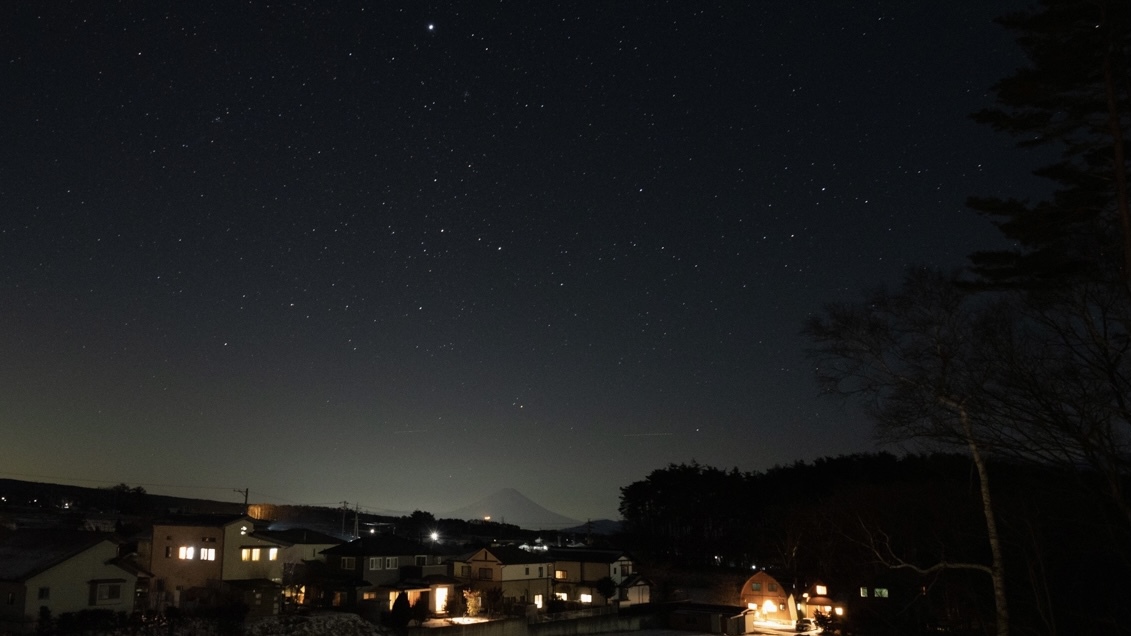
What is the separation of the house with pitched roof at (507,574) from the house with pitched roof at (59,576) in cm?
1841

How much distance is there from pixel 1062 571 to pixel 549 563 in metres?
30.4

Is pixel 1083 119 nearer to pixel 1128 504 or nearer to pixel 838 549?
pixel 1128 504

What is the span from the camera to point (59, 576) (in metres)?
24.1

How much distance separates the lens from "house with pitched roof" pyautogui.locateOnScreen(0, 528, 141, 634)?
23281mm

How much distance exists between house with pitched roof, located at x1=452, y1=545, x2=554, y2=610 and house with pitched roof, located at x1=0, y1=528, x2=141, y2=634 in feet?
60.4

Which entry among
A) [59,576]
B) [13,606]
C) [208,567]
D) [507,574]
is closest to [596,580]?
[507,574]

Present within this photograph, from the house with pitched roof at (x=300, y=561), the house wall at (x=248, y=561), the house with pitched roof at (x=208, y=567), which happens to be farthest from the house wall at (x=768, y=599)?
the house with pitched roof at (x=208, y=567)

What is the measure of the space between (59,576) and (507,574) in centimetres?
2287

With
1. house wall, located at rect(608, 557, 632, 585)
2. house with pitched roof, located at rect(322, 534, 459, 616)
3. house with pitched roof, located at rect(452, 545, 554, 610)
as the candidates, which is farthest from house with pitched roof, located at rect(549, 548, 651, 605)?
house with pitched roof, located at rect(322, 534, 459, 616)

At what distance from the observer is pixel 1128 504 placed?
36.4ft

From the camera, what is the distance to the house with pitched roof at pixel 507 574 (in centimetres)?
4047

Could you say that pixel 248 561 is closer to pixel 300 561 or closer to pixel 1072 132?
pixel 300 561

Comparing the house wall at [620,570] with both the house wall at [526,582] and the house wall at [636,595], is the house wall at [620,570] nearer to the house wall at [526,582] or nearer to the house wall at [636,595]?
the house wall at [636,595]

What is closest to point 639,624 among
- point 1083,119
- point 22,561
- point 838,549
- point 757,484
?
point 838,549
